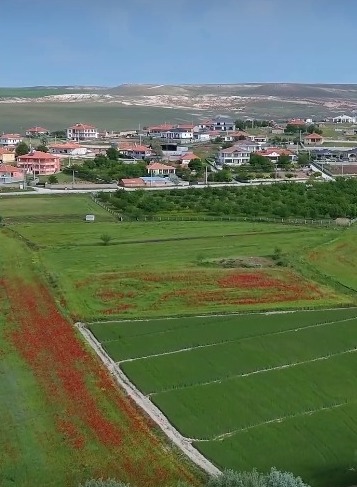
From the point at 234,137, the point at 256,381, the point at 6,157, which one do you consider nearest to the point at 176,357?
the point at 256,381

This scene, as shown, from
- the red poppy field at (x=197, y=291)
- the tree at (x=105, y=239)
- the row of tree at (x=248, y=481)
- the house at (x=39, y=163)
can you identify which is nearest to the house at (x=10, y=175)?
the house at (x=39, y=163)

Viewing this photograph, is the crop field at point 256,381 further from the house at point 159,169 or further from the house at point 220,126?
the house at point 220,126

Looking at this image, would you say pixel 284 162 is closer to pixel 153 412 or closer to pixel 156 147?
pixel 156 147

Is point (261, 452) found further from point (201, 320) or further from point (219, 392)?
point (201, 320)

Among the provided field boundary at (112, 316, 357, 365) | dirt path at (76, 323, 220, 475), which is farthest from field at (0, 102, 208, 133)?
dirt path at (76, 323, 220, 475)

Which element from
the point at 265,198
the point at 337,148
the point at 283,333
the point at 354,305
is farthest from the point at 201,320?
the point at 337,148
